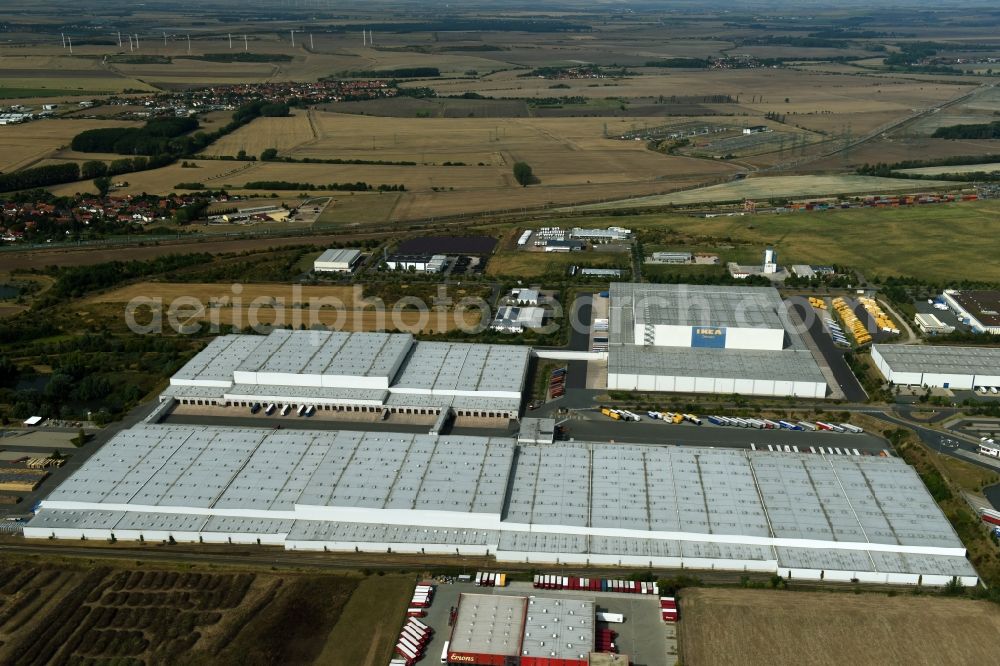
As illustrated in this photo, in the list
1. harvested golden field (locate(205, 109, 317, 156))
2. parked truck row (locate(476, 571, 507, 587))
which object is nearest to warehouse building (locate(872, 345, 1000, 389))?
parked truck row (locate(476, 571, 507, 587))

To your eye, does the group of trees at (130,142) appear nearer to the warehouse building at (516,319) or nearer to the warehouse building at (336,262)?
the warehouse building at (336,262)

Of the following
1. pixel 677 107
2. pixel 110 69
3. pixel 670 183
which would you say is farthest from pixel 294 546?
pixel 110 69

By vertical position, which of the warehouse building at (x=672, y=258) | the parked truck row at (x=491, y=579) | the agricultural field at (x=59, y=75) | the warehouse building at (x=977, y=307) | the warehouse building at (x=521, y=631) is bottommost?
the parked truck row at (x=491, y=579)

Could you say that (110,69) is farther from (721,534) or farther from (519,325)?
(721,534)

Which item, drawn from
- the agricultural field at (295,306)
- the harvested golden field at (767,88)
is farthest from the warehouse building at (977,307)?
the harvested golden field at (767,88)

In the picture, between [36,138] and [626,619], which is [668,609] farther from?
[36,138]

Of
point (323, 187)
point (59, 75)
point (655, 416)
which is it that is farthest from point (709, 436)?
point (59, 75)
